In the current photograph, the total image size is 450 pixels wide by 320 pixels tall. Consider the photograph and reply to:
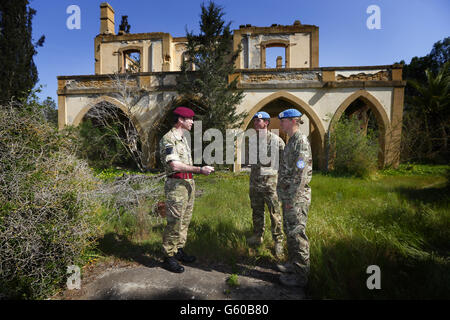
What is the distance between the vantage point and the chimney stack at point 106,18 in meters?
15.0

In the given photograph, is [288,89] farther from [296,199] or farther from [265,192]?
[296,199]

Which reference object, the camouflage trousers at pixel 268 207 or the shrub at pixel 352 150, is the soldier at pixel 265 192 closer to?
the camouflage trousers at pixel 268 207

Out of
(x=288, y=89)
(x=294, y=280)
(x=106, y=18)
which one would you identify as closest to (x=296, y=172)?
(x=294, y=280)

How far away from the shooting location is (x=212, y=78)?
1016cm

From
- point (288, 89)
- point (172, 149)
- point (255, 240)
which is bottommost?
point (255, 240)

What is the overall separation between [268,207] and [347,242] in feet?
3.85

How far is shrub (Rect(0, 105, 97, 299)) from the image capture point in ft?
7.50

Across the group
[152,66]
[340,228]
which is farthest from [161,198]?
[152,66]

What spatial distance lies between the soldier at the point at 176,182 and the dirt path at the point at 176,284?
0.22m

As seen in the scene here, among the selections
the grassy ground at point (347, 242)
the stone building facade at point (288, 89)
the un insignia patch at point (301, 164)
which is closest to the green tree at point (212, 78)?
the stone building facade at point (288, 89)

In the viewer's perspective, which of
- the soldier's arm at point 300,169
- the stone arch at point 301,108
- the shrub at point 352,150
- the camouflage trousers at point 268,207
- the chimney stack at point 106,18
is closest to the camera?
the soldier's arm at point 300,169

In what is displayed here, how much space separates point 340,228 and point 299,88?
8603mm
